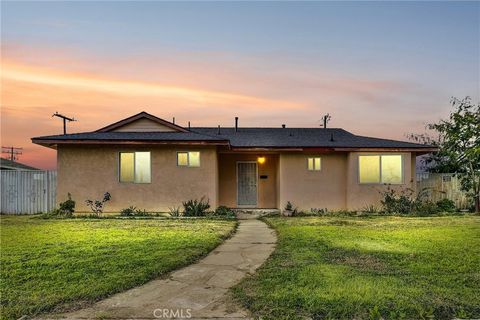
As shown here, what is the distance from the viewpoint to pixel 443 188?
17.1 m

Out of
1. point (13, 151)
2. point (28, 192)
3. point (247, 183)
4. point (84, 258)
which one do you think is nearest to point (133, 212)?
point (247, 183)

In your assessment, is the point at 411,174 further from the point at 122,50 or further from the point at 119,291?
the point at 119,291

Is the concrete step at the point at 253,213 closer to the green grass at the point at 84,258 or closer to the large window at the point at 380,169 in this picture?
the green grass at the point at 84,258

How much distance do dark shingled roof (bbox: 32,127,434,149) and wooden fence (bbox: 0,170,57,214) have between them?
2903mm

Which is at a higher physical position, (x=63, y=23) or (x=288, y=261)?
(x=63, y=23)

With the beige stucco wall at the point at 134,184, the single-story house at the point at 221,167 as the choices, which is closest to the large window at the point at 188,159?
the single-story house at the point at 221,167

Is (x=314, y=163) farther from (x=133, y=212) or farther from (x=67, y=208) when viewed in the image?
(x=67, y=208)

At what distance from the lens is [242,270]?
560 cm

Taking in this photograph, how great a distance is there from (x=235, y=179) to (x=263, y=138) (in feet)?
7.47

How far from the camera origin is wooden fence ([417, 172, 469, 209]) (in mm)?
17000

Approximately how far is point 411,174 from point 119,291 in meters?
14.1

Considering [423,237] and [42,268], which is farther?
[423,237]

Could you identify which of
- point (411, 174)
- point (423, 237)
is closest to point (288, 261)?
point (423, 237)

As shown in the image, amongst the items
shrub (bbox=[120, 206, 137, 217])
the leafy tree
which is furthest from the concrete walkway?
the leafy tree
